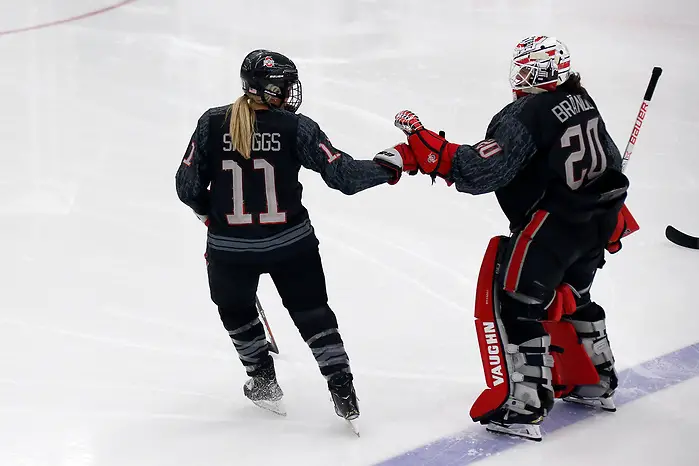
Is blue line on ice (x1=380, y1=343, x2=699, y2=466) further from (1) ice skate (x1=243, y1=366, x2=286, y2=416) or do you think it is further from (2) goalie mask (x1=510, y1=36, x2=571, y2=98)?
(2) goalie mask (x1=510, y1=36, x2=571, y2=98)

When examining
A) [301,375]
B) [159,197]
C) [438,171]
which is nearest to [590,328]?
[438,171]

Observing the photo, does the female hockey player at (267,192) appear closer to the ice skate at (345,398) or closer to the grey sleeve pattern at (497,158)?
the ice skate at (345,398)

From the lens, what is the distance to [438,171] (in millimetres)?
2625

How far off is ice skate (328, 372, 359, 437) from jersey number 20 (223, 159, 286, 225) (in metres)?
0.53

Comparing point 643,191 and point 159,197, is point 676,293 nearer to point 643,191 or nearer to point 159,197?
point 643,191

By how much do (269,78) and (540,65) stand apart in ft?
2.62

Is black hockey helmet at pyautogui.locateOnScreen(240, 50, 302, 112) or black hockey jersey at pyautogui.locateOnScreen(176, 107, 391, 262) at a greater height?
black hockey helmet at pyautogui.locateOnScreen(240, 50, 302, 112)

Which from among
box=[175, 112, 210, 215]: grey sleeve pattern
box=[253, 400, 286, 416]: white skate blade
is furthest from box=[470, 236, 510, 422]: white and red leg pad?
box=[175, 112, 210, 215]: grey sleeve pattern

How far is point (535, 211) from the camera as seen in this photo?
269 cm

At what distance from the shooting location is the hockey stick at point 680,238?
14.2ft

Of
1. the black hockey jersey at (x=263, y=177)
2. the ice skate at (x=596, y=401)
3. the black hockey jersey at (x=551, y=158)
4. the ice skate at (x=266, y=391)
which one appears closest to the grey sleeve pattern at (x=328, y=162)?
the black hockey jersey at (x=263, y=177)

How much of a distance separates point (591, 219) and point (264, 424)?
1235mm

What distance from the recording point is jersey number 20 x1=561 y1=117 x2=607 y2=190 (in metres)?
2.57

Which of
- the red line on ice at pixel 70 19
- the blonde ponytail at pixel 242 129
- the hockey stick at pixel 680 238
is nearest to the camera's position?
the blonde ponytail at pixel 242 129
